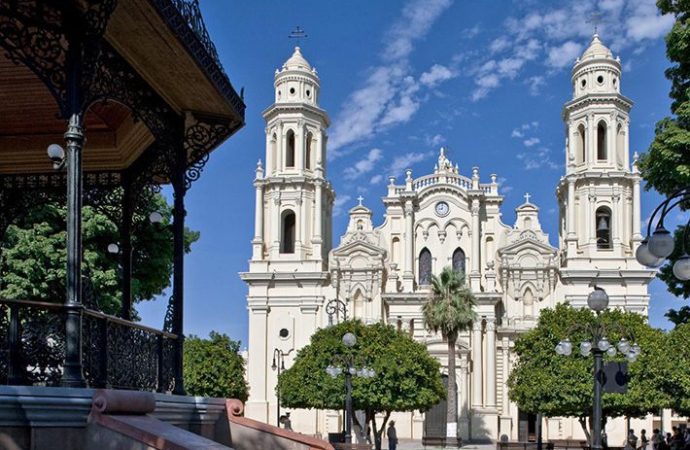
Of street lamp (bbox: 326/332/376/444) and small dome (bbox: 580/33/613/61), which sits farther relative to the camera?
small dome (bbox: 580/33/613/61)

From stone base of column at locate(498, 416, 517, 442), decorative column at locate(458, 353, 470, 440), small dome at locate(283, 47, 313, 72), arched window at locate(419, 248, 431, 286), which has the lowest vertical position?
stone base of column at locate(498, 416, 517, 442)

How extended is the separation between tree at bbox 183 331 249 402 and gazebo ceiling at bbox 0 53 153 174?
40.9 meters

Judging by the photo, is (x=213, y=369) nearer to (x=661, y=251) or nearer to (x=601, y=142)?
(x=601, y=142)

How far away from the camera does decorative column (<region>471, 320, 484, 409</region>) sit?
60656mm

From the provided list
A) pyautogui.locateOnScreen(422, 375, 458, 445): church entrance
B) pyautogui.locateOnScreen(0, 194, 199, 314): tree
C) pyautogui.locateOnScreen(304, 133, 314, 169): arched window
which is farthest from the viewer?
pyautogui.locateOnScreen(304, 133, 314, 169): arched window

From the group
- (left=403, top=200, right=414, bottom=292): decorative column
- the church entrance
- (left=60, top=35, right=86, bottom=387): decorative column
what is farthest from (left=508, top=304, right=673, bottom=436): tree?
(left=60, top=35, right=86, bottom=387): decorative column

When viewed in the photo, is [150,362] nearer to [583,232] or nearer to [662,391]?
[662,391]

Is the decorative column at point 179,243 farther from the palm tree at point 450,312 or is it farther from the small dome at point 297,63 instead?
the small dome at point 297,63

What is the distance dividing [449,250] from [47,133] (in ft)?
179

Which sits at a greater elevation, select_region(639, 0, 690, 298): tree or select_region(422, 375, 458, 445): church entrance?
select_region(639, 0, 690, 298): tree

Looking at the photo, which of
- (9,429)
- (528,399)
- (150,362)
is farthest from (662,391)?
(9,429)

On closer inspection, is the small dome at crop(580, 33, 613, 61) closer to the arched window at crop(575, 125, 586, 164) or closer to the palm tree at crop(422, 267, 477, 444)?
the arched window at crop(575, 125, 586, 164)

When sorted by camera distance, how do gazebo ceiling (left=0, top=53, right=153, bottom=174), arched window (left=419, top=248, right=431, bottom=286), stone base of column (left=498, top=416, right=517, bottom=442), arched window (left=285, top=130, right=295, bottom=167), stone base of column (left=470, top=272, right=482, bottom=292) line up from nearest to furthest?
gazebo ceiling (left=0, top=53, right=153, bottom=174), stone base of column (left=498, top=416, right=517, bottom=442), stone base of column (left=470, top=272, right=482, bottom=292), arched window (left=419, top=248, right=431, bottom=286), arched window (left=285, top=130, right=295, bottom=167)

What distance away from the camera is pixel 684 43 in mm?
19297
